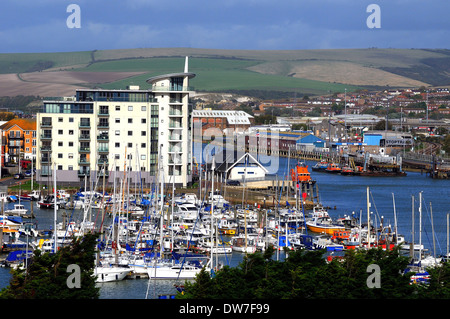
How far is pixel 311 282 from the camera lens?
10.2 m

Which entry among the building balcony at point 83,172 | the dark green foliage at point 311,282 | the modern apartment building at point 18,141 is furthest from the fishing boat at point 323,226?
the modern apartment building at point 18,141

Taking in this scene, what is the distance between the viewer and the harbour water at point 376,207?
13.8 m

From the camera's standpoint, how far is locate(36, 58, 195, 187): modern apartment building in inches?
1029

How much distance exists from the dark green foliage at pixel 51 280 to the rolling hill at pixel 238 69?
74300 millimetres

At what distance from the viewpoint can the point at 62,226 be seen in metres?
18.5

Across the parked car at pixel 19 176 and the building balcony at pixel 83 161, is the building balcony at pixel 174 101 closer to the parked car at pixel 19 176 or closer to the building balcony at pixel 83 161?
the building balcony at pixel 83 161

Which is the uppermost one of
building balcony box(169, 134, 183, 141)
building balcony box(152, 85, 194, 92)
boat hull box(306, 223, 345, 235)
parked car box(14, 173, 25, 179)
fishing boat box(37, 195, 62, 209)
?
building balcony box(152, 85, 194, 92)

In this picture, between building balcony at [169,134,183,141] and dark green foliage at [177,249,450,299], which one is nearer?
dark green foliage at [177,249,450,299]

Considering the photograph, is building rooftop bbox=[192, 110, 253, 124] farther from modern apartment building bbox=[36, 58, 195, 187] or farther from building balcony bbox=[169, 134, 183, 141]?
building balcony bbox=[169, 134, 183, 141]

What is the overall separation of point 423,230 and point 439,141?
40.6 metres

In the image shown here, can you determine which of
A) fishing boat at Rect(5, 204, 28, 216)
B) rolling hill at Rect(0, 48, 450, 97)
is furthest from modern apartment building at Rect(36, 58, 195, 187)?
Answer: rolling hill at Rect(0, 48, 450, 97)

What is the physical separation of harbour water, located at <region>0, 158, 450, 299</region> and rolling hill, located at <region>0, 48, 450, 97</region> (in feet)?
176
